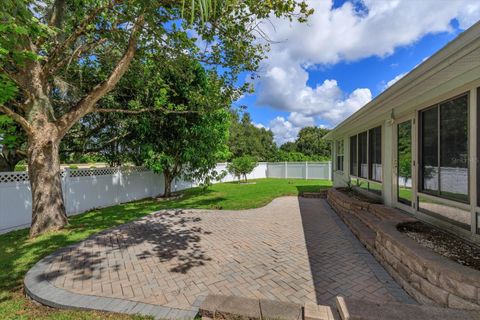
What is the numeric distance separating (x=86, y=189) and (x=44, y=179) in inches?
115

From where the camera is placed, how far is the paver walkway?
2.99 m

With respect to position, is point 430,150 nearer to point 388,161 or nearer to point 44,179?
point 388,161

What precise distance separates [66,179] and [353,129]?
390 inches

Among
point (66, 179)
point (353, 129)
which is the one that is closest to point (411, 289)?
point (353, 129)

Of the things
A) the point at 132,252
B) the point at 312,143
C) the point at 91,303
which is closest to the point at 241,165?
the point at 132,252

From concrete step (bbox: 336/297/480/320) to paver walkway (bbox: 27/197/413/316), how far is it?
2.42 ft

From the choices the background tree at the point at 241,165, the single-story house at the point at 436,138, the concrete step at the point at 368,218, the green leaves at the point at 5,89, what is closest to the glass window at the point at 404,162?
the single-story house at the point at 436,138

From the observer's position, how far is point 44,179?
541 cm

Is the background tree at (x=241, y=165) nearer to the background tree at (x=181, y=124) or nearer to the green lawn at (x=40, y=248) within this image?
the background tree at (x=181, y=124)

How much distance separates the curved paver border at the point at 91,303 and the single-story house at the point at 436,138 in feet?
12.8

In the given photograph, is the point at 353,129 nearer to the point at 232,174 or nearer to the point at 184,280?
the point at 184,280

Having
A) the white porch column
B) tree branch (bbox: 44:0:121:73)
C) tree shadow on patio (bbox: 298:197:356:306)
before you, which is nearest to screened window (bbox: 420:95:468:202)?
the white porch column

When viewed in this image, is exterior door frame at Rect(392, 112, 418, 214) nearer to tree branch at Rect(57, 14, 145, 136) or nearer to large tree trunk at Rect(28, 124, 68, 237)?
tree branch at Rect(57, 14, 145, 136)

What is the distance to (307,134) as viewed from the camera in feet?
146
